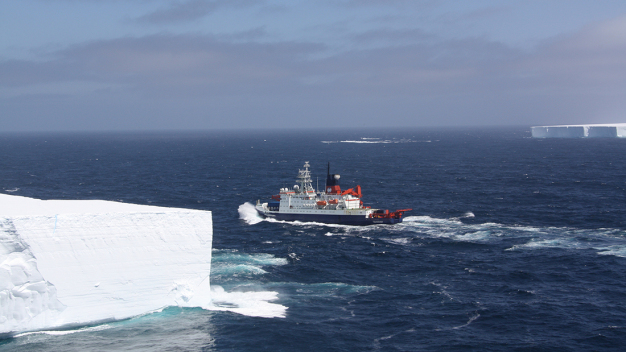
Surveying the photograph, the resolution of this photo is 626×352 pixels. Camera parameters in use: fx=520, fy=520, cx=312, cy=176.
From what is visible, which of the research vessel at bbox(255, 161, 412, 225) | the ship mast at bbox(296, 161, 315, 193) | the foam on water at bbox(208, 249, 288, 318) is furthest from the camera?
the ship mast at bbox(296, 161, 315, 193)

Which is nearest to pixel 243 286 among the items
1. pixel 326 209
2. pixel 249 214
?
pixel 326 209

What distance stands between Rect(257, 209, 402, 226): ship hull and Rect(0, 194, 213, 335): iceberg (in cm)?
3383

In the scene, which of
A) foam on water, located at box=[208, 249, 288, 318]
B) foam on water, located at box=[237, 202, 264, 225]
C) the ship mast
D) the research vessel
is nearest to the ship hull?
the research vessel

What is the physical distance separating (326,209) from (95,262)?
3989 centimetres

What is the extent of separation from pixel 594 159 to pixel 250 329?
427 ft

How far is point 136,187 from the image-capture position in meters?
90.6

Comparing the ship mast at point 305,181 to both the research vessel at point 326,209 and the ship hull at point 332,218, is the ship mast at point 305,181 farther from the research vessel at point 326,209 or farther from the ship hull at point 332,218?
the ship hull at point 332,218

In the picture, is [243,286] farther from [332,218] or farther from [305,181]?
[305,181]

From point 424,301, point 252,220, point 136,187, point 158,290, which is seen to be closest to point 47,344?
point 158,290

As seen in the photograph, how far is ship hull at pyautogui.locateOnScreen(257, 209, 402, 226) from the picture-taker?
2563 inches

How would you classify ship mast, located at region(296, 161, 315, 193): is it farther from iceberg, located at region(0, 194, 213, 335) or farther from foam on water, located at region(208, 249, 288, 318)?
iceberg, located at region(0, 194, 213, 335)

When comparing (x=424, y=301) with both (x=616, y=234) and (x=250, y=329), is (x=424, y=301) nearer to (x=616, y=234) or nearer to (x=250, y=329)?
(x=250, y=329)

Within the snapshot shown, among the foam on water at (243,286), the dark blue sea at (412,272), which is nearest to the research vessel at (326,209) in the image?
the dark blue sea at (412,272)

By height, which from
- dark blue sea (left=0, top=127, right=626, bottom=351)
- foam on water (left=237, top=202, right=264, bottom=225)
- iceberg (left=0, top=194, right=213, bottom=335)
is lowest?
dark blue sea (left=0, top=127, right=626, bottom=351)
